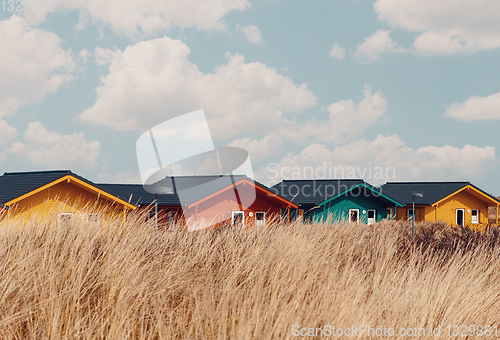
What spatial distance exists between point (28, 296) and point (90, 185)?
18.8 metres

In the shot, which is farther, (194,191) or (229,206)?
(229,206)

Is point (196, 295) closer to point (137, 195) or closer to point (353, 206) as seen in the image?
point (137, 195)

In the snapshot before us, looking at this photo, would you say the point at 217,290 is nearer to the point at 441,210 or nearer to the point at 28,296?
the point at 28,296

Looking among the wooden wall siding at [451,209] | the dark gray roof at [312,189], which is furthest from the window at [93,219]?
the wooden wall siding at [451,209]

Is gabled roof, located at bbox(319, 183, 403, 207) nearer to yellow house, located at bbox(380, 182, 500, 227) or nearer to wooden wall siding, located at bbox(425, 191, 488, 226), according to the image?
yellow house, located at bbox(380, 182, 500, 227)

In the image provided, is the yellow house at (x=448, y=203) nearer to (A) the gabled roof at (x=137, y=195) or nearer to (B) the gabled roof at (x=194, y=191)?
(B) the gabled roof at (x=194, y=191)

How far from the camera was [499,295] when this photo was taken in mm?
7656

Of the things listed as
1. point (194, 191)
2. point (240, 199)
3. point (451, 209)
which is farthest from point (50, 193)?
point (451, 209)

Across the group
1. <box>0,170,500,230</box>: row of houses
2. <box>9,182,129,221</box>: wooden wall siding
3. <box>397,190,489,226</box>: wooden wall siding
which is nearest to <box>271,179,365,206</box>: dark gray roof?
<box>0,170,500,230</box>: row of houses

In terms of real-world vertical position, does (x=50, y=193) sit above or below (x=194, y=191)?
below

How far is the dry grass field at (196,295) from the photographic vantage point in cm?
477

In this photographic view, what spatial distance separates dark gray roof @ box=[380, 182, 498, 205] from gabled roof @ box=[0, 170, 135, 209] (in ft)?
82.1

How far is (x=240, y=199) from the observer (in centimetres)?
3081

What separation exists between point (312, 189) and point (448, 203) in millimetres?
12460
